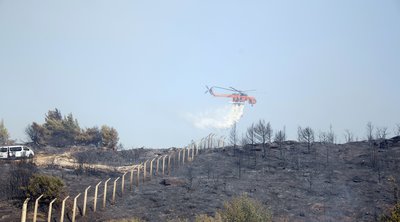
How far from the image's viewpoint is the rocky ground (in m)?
27.0

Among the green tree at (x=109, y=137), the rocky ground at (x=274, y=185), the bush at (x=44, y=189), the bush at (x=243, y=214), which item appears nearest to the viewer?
the bush at (x=243, y=214)

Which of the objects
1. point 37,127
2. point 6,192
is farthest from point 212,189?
point 37,127

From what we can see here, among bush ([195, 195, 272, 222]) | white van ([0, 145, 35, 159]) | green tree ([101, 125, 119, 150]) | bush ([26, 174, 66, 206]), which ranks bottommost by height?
bush ([195, 195, 272, 222])

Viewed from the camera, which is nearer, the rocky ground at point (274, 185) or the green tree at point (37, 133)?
the rocky ground at point (274, 185)

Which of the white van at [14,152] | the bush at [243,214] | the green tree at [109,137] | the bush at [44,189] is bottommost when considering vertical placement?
the bush at [243,214]

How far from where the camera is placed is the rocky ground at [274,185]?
27.0m

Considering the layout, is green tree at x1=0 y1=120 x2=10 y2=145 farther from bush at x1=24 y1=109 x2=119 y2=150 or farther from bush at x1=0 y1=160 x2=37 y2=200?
bush at x1=0 y1=160 x2=37 y2=200

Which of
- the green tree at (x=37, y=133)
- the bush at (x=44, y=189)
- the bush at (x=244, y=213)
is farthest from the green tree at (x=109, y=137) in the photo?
the bush at (x=244, y=213)

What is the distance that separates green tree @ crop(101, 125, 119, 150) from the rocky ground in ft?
40.5

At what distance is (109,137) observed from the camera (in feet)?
192

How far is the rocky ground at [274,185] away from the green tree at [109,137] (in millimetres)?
12352

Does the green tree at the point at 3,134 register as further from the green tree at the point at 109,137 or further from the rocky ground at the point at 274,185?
the rocky ground at the point at 274,185

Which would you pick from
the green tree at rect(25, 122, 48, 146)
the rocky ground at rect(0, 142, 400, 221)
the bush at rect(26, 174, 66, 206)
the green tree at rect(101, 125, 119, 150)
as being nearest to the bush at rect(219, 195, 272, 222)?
the rocky ground at rect(0, 142, 400, 221)

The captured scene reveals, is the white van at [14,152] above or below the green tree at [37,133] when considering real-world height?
below
